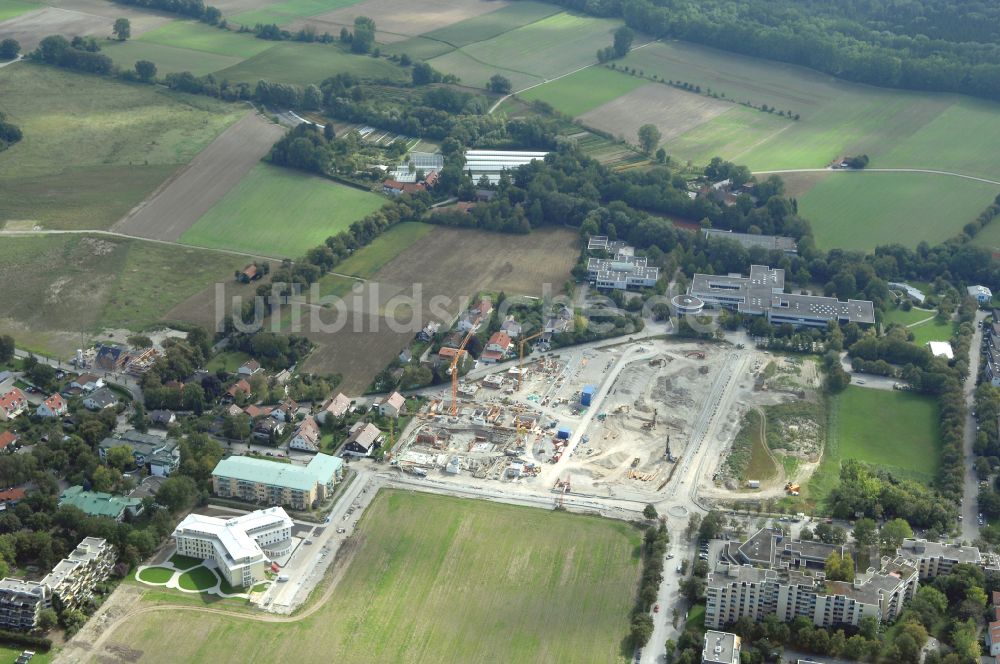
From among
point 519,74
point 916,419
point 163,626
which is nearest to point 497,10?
point 519,74

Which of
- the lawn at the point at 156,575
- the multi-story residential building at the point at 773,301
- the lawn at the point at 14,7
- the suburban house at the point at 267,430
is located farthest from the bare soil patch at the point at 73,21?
the lawn at the point at 156,575

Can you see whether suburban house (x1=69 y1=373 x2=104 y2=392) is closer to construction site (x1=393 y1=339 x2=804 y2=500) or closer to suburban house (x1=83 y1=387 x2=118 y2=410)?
suburban house (x1=83 y1=387 x2=118 y2=410)

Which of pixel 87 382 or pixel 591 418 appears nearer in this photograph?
pixel 591 418

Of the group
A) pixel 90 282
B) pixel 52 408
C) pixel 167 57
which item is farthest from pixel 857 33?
pixel 52 408

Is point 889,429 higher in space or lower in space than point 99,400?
higher

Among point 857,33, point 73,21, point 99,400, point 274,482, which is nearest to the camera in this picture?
point 274,482

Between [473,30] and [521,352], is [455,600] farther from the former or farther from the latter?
[473,30]

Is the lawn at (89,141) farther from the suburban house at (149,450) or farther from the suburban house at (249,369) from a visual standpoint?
the suburban house at (149,450)

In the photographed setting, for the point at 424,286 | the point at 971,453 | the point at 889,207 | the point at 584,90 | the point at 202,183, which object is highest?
the point at 584,90
